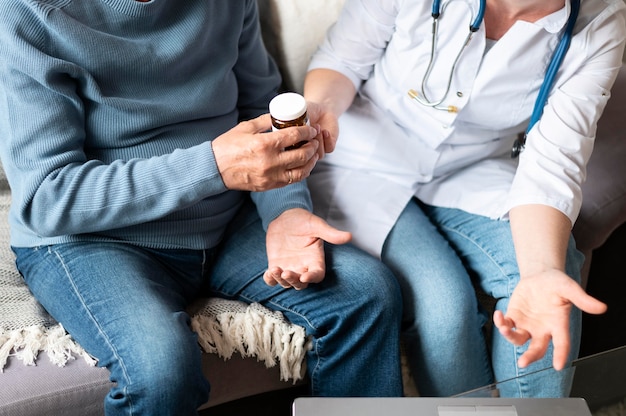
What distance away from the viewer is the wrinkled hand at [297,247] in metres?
1.20

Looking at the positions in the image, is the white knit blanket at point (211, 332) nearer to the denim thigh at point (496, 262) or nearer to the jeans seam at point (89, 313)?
the jeans seam at point (89, 313)

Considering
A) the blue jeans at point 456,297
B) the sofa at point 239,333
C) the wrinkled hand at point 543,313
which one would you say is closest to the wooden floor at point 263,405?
the sofa at point 239,333

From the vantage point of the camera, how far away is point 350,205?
55.4 inches

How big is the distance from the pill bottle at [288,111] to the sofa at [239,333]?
0.35m

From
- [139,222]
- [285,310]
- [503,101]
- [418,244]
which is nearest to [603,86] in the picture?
[503,101]

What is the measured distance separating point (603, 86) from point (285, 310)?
2.24 feet

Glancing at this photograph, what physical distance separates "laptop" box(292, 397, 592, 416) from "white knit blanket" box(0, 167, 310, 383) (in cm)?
27

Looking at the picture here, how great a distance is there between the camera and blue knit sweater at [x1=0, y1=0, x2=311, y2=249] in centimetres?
108

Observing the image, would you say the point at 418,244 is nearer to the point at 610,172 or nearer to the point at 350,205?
the point at 350,205

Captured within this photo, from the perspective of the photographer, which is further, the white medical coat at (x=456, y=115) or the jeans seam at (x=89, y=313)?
the white medical coat at (x=456, y=115)

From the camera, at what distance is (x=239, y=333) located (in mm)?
1229

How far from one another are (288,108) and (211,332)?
1.34 ft

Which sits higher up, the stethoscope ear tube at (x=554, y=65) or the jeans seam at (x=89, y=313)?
the stethoscope ear tube at (x=554, y=65)

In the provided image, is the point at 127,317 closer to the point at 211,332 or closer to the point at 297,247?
the point at 211,332
